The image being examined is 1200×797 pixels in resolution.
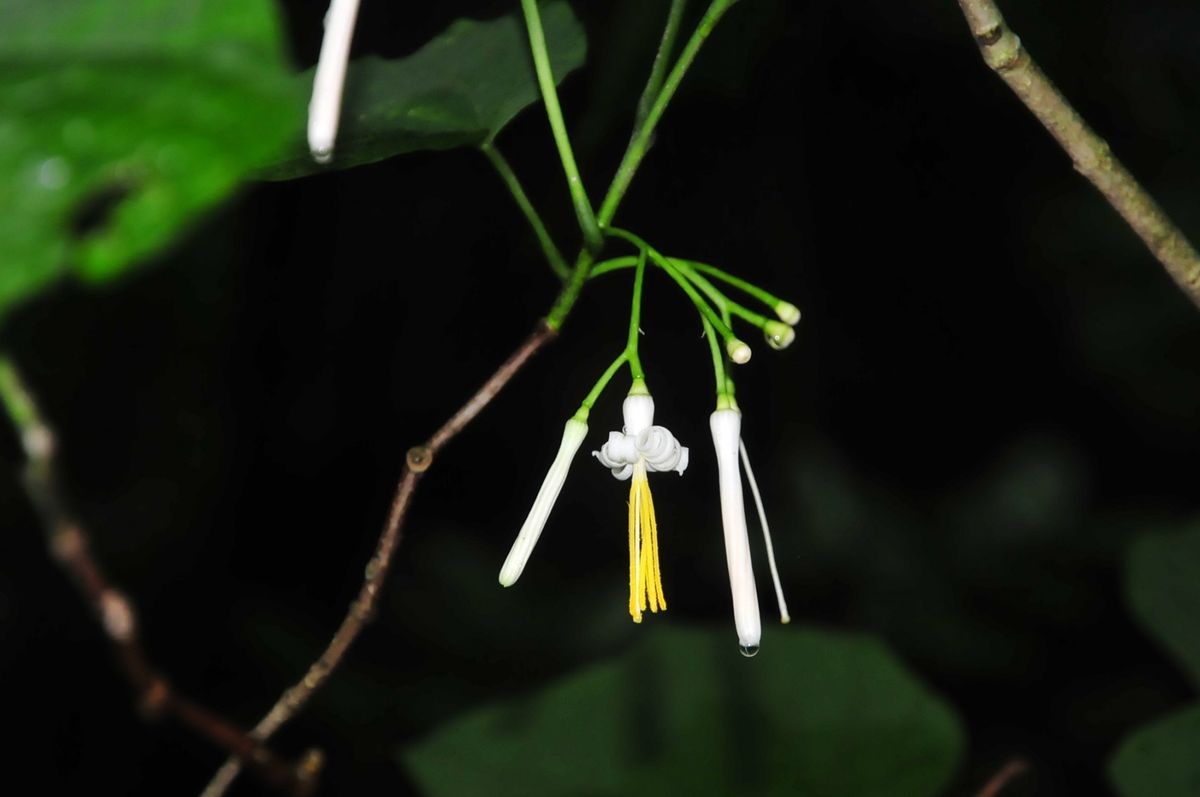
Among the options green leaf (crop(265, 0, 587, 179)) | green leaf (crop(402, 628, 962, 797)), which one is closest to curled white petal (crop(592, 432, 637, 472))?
green leaf (crop(265, 0, 587, 179))

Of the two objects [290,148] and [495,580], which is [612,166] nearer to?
[495,580]

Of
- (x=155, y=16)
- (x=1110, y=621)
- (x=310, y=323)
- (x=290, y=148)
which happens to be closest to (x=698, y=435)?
(x=310, y=323)

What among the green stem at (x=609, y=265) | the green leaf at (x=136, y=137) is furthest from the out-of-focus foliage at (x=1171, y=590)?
the green leaf at (x=136, y=137)

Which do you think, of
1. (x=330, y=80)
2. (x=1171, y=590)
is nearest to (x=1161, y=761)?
(x=1171, y=590)

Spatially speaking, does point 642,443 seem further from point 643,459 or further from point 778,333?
point 778,333

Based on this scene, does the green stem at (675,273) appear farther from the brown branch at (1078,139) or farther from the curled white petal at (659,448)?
the brown branch at (1078,139)

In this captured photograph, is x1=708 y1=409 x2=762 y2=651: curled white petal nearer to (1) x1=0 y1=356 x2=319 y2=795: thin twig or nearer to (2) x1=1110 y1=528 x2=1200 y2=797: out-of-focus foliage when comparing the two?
(1) x1=0 y1=356 x2=319 y2=795: thin twig
